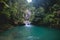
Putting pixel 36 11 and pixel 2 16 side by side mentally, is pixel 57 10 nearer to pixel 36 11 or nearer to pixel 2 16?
pixel 36 11

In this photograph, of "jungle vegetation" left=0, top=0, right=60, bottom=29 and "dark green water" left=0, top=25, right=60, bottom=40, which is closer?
"dark green water" left=0, top=25, right=60, bottom=40

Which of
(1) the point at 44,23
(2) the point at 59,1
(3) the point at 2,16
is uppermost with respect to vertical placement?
(2) the point at 59,1

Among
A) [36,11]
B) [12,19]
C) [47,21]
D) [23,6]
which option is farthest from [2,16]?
[23,6]

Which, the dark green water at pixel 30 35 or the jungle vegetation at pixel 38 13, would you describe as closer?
the dark green water at pixel 30 35

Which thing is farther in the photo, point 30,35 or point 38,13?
point 38,13

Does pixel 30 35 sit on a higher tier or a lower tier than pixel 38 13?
lower

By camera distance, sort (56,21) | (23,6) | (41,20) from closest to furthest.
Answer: (56,21) → (41,20) → (23,6)

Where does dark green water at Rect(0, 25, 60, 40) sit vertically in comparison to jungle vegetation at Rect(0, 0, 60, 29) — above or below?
below

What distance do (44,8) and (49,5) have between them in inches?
51.6

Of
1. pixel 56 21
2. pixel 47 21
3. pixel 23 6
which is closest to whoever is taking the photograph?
pixel 56 21

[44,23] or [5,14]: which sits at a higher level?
[5,14]

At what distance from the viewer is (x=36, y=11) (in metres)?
28.6

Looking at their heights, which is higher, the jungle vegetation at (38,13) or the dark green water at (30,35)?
the jungle vegetation at (38,13)

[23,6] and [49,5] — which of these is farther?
[23,6]
